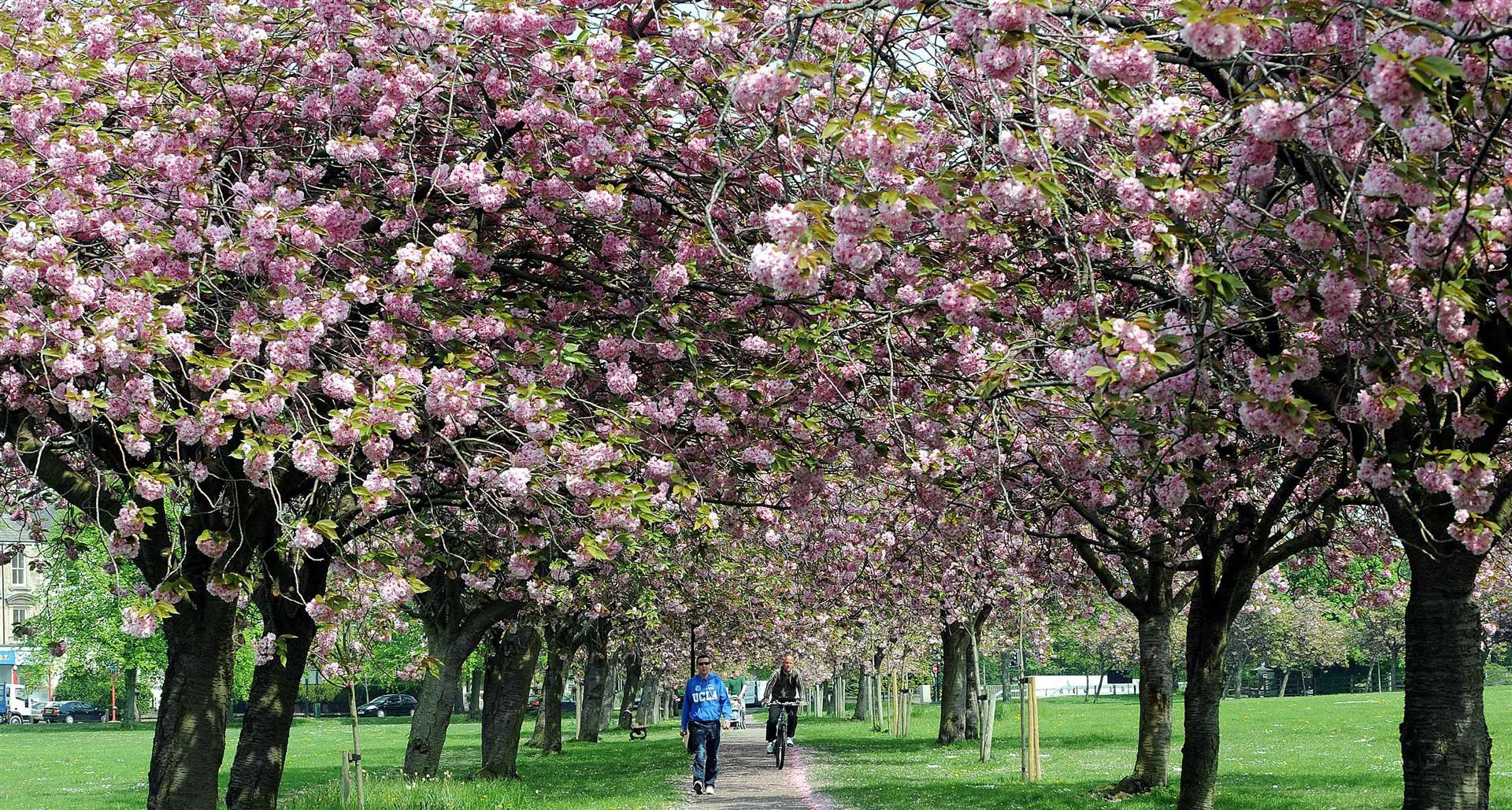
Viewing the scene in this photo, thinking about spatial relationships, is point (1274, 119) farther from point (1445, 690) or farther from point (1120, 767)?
point (1120, 767)

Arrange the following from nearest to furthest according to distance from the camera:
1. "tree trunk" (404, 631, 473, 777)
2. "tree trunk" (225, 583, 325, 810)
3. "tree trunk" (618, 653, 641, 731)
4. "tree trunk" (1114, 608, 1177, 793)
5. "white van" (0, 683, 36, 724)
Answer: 1. "tree trunk" (225, 583, 325, 810)
2. "tree trunk" (1114, 608, 1177, 793)
3. "tree trunk" (404, 631, 473, 777)
4. "tree trunk" (618, 653, 641, 731)
5. "white van" (0, 683, 36, 724)

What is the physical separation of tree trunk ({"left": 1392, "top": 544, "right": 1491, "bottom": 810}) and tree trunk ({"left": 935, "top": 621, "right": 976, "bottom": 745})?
2374 cm

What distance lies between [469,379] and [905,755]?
902 inches

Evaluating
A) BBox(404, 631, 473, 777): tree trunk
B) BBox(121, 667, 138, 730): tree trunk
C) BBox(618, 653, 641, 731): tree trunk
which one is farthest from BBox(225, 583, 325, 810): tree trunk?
BBox(121, 667, 138, 730): tree trunk

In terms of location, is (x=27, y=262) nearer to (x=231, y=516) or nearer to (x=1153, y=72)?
(x=231, y=516)

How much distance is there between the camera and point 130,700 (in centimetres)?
6862

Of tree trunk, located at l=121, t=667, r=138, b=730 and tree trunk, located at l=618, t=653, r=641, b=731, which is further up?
tree trunk, located at l=618, t=653, r=641, b=731

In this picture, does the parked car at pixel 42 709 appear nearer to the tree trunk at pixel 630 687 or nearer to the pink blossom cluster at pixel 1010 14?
the tree trunk at pixel 630 687

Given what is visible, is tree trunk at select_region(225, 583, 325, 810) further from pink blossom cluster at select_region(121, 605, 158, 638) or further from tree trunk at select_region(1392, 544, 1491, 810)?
tree trunk at select_region(1392, 544, 1491, 810)

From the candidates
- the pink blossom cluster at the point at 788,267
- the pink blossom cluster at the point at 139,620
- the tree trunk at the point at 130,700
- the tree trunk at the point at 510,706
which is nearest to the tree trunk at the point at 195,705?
the pink blossom cluster at the point at 139,620

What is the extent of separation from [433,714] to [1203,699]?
12.4 m

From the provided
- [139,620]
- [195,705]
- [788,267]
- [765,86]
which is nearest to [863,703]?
[195,705]

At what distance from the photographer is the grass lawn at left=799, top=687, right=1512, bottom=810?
16953mm

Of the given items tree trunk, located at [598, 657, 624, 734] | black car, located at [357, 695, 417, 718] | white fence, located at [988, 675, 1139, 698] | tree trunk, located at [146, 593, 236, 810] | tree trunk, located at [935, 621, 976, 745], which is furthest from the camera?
white fence, located at [988, 675, 1139, 698]
